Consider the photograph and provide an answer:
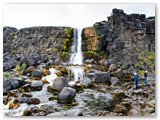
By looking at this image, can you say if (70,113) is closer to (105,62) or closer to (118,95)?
(118,95)

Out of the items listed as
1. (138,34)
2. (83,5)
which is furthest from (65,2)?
(138,34)

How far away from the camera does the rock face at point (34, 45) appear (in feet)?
18.0

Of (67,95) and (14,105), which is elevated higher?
(67,95)

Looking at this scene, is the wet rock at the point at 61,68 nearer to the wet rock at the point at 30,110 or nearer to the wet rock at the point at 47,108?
the wet rock at the point at 47,108

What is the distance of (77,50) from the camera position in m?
5.75

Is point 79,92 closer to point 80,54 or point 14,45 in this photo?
point 80,54

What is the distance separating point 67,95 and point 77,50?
2.54ft

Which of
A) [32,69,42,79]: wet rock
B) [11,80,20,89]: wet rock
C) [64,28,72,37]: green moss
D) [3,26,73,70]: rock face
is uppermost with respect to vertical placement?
[64,28,72,37]: green moss

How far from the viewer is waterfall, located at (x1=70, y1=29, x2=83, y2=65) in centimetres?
553

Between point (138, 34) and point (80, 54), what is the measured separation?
965mm

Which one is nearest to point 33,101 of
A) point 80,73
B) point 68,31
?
point 80,73

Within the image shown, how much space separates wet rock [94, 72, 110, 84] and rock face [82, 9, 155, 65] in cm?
25

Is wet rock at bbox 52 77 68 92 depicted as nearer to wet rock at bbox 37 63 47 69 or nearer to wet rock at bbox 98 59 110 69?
wet rock at bbox 37 63 47 69

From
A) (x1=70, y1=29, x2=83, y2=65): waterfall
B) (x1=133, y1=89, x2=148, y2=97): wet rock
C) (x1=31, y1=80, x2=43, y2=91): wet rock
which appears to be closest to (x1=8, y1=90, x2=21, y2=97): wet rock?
(x1=31, y1=80, x2=43, y2=91): wet rock
